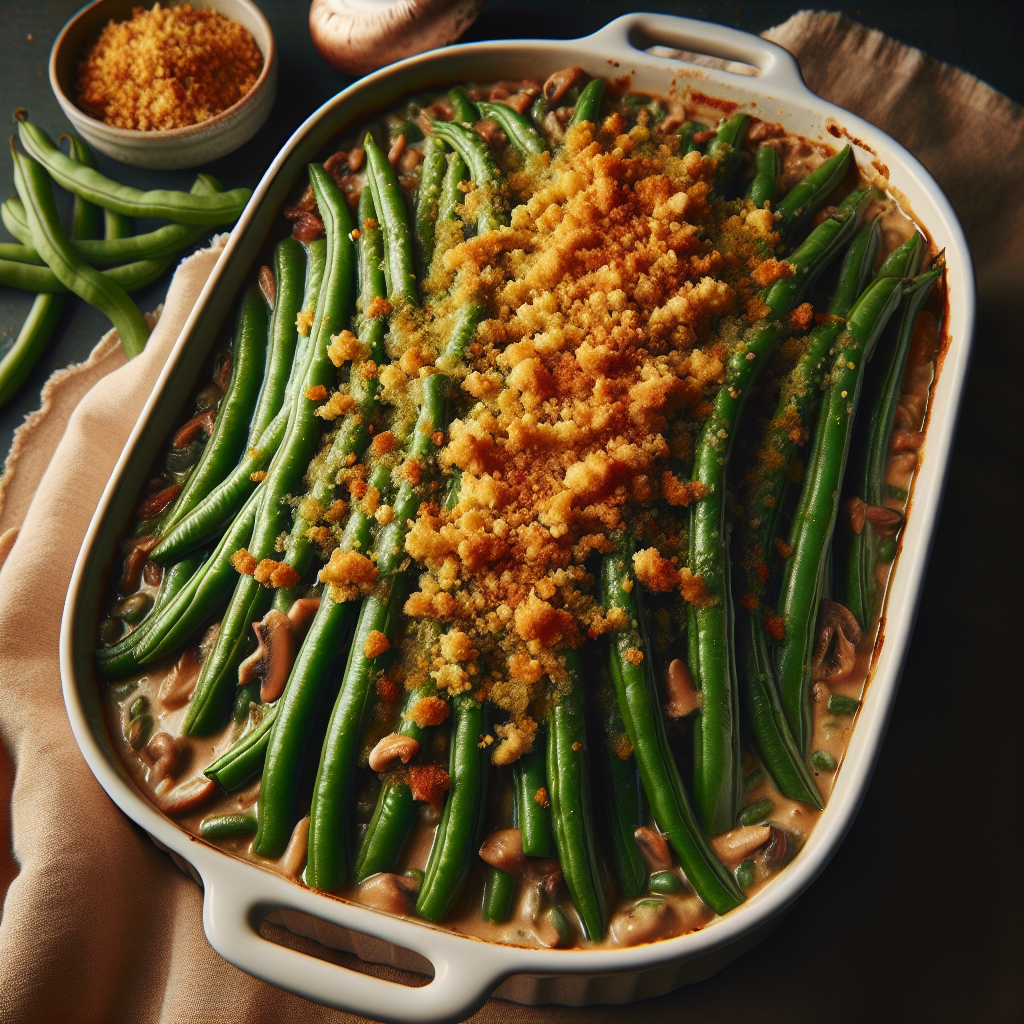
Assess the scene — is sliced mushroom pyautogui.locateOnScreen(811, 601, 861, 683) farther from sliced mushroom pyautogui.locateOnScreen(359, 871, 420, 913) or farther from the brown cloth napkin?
sliced mushroom pyautogui.locateOnScreen(359, 871, 420, 913)

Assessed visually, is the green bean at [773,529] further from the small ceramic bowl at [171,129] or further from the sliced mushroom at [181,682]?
the small ceramic bowl at [171,129]

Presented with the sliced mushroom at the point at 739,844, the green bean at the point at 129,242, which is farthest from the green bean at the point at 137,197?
the sliced mushroom at the point at 739,844

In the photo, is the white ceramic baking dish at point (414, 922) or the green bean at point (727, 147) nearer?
the white ceramic baking dish at point (414, 922)

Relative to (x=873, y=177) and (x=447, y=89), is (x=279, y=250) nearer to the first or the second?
(x=447, y=89)

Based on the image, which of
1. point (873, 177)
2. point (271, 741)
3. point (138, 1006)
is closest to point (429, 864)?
point (271, 741)

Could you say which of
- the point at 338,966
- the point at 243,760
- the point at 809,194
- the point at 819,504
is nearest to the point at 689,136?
the point at 809,194

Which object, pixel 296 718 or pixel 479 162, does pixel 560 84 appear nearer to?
pixel 479 162
